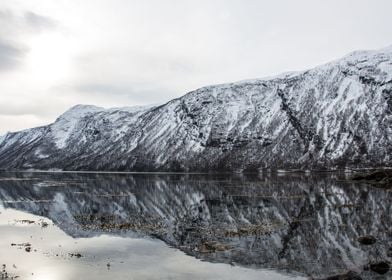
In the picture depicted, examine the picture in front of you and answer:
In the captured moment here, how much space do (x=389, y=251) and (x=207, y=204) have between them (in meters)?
41.9

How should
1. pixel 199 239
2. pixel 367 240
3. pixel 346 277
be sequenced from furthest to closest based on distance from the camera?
pixel 199 239, pixel 367 240, pixel 346 277

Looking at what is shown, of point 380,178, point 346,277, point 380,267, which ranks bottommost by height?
point 380,178

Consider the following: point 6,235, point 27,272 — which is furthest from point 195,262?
point 6,235

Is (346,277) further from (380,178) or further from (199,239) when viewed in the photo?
(380,178)

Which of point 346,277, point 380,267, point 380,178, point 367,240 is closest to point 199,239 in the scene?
point 367,240

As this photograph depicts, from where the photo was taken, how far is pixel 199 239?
45.1m

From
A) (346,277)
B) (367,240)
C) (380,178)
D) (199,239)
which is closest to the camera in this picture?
(346,277)

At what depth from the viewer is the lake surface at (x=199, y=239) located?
109ft

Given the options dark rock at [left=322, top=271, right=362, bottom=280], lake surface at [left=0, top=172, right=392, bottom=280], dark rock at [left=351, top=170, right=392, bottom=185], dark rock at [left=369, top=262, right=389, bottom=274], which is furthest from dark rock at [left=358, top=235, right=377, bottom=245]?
dark rock at [left=351, top=170, right=392, bottom=185]

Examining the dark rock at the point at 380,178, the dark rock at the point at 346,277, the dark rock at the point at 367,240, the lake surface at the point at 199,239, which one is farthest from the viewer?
the dark rock at the point at 380,178

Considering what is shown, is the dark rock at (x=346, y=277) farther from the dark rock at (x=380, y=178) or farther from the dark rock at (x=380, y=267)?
the dark rock at (x=380, y=178)

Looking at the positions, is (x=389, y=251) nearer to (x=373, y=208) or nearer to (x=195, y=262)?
(x=195, y=262)

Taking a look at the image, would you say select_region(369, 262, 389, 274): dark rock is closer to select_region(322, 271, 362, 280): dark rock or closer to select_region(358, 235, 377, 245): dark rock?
select_region(322, 271, 362, 280): dark rock

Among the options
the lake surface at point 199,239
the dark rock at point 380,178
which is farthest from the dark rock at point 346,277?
the dark rock at point 380,178
